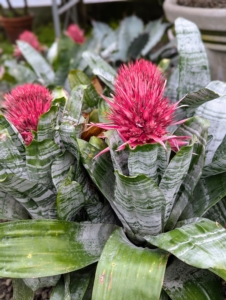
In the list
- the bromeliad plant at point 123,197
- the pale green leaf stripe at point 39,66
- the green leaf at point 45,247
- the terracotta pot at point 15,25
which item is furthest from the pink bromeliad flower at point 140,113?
the terracotta pot at point 15,25

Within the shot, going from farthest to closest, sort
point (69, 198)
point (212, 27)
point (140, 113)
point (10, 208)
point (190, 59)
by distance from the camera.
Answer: point (212, 27) < point (190, 59) < point (10, 208) < point (69, 198) < point (140, 113)

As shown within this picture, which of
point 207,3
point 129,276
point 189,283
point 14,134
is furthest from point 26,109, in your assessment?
point 207,3

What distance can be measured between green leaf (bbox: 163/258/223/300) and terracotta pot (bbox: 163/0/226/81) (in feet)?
3.49

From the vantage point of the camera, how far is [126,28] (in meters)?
2.17

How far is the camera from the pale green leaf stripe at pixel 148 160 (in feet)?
2.23

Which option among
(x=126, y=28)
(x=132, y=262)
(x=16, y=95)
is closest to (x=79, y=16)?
(x=126, y=28)

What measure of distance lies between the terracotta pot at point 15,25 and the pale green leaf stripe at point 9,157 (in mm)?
3384

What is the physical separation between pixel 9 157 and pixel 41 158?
0.22ft

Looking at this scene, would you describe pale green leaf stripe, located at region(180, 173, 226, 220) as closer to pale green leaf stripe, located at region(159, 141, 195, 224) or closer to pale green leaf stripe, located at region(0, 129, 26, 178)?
pale green leaf stripe, located at region(159, 141, 195, 224)

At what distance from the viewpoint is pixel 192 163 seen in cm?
83

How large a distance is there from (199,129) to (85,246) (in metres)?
0.35

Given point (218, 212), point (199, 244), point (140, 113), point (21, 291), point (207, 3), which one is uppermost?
point (140, 113)

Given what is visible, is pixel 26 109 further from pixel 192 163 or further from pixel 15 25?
pixel 15 25

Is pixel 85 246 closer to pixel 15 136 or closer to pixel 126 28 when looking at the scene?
pixel 15 136
